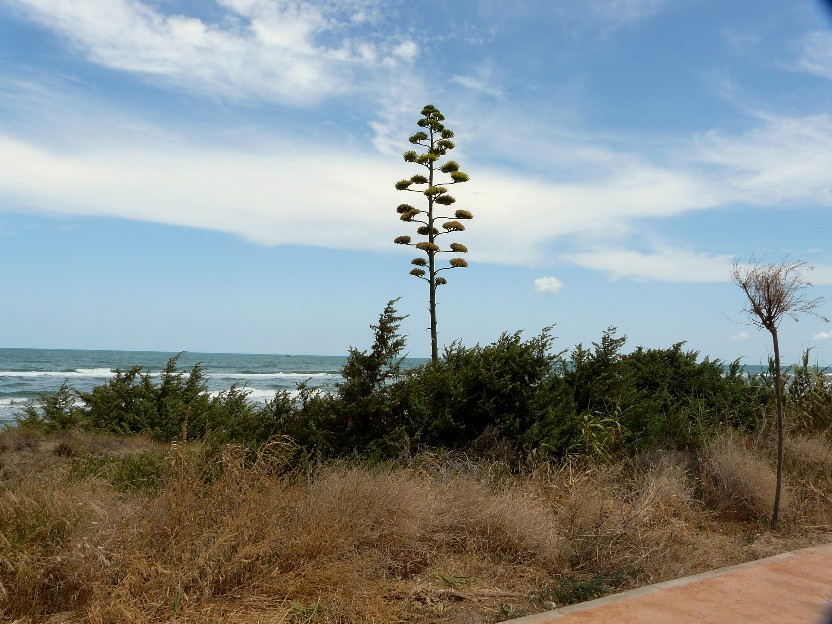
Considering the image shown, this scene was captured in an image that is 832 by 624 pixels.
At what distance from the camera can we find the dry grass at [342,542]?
4.09 m

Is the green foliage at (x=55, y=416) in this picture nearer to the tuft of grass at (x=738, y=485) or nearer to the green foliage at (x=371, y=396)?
the green foliage at (x=371, y=396)

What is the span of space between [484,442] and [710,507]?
2.59m

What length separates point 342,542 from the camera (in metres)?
4.92

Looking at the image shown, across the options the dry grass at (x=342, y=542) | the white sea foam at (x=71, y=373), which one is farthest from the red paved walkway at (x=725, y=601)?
the white sea foam at (x=71, y=373)

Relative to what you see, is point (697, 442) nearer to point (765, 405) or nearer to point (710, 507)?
point (710, 507)

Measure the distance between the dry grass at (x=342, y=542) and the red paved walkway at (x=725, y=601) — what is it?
412mm

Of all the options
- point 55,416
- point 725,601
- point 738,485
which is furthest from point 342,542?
point 55,416

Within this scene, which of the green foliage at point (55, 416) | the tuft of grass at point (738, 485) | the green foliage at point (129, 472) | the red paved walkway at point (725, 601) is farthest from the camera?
the green foliage at point (55, 416)

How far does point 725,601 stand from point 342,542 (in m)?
2.51

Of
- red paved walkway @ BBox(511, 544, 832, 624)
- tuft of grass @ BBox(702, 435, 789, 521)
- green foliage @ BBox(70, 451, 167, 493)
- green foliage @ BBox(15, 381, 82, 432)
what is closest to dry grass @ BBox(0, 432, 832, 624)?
green foliage @ BBox(70, 451, 167, 493)

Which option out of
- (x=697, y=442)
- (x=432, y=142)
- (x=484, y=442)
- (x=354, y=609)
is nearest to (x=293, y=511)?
(x=354, y=609)

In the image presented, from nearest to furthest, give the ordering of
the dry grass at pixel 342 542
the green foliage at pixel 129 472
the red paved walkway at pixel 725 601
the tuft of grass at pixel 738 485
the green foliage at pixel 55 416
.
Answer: the red paved walkway at pixel 725 601 → the dry grass at pixel 342 542 → the green foliage at pixel 129 472 → the tuft of grass at pixel 738 485 → the green foliage at pixel 55 416

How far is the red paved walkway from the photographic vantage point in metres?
3.93

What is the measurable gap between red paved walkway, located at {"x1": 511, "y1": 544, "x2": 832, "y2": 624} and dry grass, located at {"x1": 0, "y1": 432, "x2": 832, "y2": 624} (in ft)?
1.35
